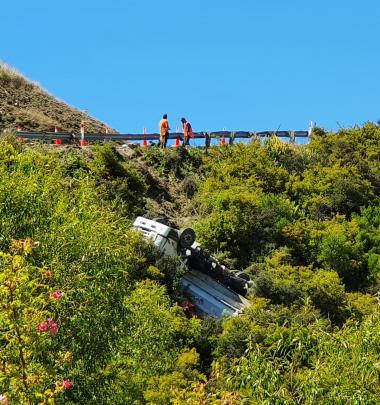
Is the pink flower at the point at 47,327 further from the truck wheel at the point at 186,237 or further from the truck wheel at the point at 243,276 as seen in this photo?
the truck wheel at the point at 243,276

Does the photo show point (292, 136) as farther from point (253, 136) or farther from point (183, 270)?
point (183, 270)

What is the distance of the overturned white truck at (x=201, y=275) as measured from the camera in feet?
83.4

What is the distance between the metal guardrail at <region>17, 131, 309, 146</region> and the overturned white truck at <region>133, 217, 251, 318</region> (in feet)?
24.1

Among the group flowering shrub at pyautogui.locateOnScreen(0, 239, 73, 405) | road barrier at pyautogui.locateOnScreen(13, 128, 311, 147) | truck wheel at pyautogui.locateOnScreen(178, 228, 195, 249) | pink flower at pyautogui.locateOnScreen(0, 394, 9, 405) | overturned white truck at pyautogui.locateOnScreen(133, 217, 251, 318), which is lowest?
pink flower at pyautogui.locateOnScreen(0, 394, 9, 405)

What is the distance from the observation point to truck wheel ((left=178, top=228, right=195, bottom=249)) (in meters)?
26.7

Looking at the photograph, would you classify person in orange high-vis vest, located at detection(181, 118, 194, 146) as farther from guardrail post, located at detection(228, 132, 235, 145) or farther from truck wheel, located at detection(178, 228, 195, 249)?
truck wheel, located at detection(178, 228, 195, 249)

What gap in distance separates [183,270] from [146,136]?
39.0ft

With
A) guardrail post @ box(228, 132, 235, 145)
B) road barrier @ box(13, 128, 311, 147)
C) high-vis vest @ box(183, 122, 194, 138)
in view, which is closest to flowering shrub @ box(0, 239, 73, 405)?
road barrier @ box(13, 128, 311, 147)

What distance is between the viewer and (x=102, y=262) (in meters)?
15.3

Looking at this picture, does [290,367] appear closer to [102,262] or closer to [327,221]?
[102,262]

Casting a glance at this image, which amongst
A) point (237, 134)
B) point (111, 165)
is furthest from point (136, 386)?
point (237, 134)

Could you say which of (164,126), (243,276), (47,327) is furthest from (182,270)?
(47,327)

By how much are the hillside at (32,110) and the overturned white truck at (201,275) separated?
42.9 feet

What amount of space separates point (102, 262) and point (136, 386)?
2.98m
